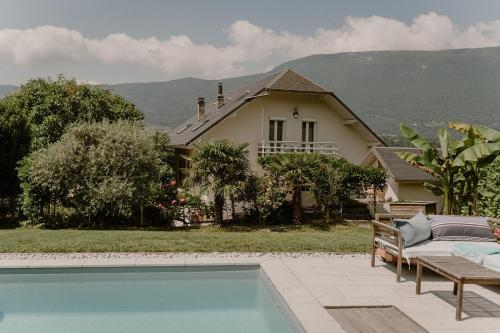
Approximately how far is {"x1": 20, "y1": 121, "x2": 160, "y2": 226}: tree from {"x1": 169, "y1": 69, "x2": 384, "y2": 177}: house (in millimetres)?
5198

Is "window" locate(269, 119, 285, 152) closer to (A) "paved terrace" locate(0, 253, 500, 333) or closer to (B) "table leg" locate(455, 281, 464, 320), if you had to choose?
(A) "paved terrace" locate(0, 253, 500, 333)

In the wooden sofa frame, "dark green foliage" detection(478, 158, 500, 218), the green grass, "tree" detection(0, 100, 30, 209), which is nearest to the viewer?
the wooden sofa frame

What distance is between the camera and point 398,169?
81.2 feet

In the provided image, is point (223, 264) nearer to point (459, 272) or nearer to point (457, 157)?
point (459, 272)

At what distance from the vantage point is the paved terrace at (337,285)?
7.69 meters

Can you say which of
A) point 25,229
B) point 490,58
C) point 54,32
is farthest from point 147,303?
point 490,58

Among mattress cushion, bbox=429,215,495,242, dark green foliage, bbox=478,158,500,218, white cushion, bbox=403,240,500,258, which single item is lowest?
white cushion, bbox=403,240,500,258

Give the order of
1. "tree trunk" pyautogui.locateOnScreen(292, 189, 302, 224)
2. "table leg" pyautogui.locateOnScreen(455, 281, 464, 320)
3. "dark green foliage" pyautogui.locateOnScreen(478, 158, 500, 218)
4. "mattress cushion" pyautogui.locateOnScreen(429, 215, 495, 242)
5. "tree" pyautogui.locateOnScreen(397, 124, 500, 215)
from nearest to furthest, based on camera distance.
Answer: "table leg" pyautogui.locateOnScreen(455, 281, 464, 320) → "mattress cushion" pyautogui.locateOnScreen(429, 215, 495, 242) → "tree" pyautogui.locateOnScreen(397, 124, 500, 215) → "dark green foliage" pyautogui.locateOnScreen(478, 158, 500, 218) → "tree trunk" pyautogui.locateOnScreen(292, 189, 302, 224)

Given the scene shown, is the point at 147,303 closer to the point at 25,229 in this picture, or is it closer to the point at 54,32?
the point at 25,229

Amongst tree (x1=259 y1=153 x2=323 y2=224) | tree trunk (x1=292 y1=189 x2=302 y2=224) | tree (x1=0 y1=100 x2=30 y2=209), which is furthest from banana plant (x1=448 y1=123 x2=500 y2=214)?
tree (x1=0 y1=100 x2=30 y2=209)

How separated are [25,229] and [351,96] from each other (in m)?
112

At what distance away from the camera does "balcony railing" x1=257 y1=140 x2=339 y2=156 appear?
955 inches

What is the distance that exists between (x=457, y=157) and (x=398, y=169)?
37.9ft

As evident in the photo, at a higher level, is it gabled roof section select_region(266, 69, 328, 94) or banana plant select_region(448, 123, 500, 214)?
gabled roof section select_region(266, 69, 328, 94)
